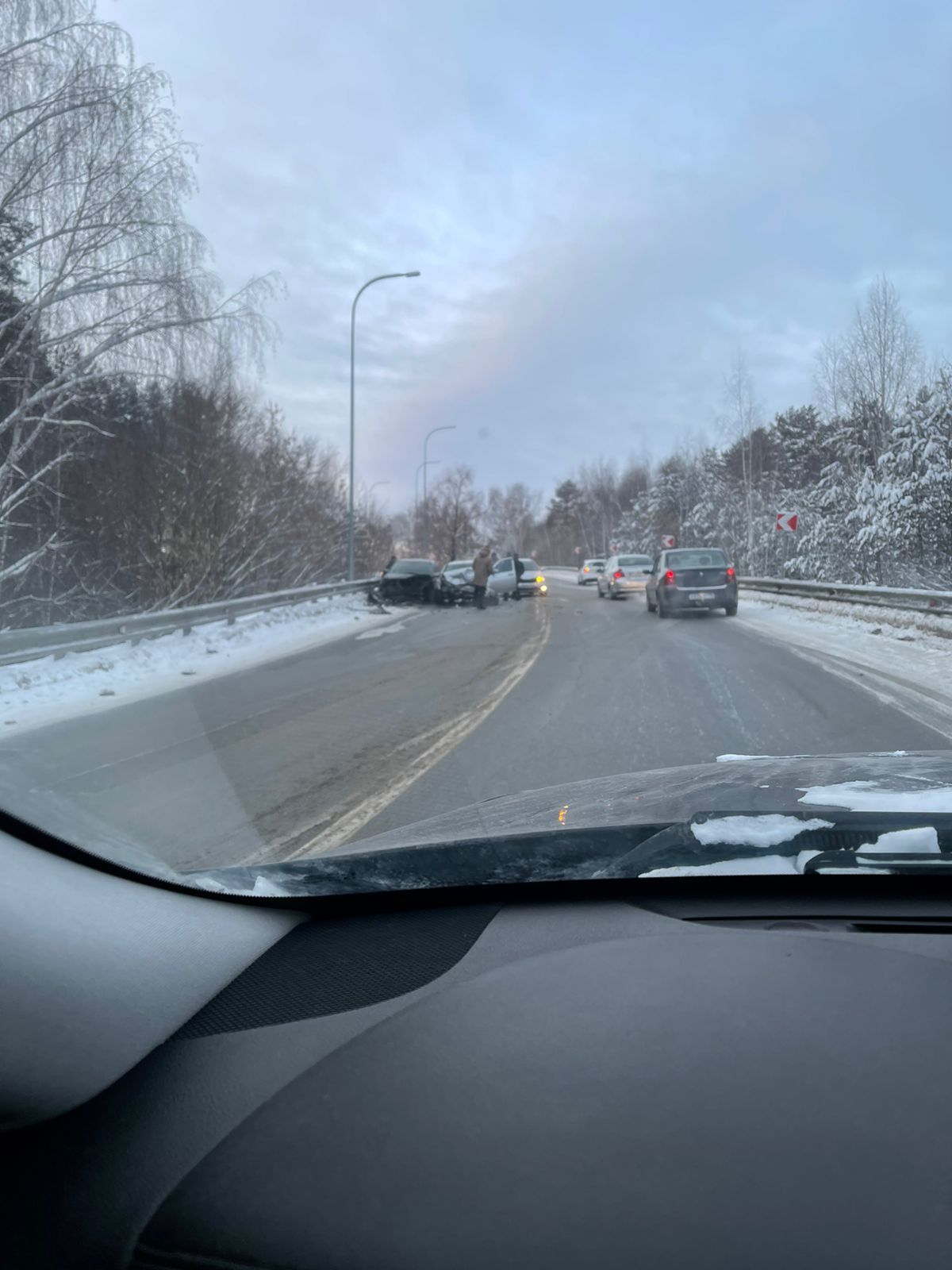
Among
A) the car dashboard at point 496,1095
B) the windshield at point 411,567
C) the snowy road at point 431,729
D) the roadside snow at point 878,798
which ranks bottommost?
the snowy road at point 431,729

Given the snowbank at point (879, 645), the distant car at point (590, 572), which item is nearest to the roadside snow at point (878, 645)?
the snowbank at point (879, 645)

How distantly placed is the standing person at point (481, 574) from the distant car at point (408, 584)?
1.49m

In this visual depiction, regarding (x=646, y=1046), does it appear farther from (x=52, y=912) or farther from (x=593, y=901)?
(x=52, y=912)

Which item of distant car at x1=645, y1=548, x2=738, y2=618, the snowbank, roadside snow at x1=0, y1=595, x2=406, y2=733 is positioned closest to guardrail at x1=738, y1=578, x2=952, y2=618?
the snowbank

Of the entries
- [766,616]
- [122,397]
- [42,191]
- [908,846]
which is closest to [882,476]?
[766,616]

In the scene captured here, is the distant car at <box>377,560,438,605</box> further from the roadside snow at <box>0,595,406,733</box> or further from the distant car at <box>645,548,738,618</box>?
the distant car at <box>645,548,738,618</box>

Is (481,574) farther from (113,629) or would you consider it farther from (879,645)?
(113,629)

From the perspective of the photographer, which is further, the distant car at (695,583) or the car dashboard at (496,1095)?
the distant car at (695,583)

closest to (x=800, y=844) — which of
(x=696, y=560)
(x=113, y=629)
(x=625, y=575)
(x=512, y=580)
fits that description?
(x=113, y=629)

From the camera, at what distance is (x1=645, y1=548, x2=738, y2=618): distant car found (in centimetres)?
2228

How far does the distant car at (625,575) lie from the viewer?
Answer: 31938 millimetres

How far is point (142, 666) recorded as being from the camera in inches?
536

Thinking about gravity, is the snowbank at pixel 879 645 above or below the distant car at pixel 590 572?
below

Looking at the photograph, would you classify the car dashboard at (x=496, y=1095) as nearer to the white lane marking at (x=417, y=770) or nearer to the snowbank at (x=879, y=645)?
the white lane marking at (x=417, y=770)
